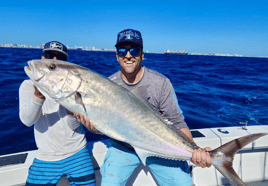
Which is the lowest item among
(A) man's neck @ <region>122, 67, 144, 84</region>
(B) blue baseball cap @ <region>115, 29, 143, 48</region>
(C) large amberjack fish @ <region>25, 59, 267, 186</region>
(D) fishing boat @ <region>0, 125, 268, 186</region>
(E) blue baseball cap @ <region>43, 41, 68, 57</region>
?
(D) fishing boat @ <region>0, 125, 268, 186</region>

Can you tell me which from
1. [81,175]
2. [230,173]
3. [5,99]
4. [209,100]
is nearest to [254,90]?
[209,100]

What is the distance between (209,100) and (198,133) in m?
5.78

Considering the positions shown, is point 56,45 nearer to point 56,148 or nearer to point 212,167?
point 56,148

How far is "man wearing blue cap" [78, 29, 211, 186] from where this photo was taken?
93.7 inches

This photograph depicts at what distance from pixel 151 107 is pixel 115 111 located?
545 mm

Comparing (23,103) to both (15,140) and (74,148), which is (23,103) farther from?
(15,140)

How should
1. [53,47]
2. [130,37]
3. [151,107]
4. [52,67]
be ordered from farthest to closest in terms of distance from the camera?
[130,37] → [53,47] → [151,107] → [52,67]

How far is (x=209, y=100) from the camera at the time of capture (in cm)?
859

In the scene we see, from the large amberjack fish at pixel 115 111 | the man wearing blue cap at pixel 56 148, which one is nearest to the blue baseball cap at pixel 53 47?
the man wearing blue cap at pixel 56 148

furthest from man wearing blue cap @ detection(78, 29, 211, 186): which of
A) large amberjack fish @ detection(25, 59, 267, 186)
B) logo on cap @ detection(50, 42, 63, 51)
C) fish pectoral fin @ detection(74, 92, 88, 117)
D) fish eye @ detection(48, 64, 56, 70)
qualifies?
fish eye @ detection(48, 64, 56, 70)

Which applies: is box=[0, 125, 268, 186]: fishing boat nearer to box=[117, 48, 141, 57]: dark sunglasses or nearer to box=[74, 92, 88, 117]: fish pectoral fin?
box=[74, 92, 88, 117]: fish pectoral fin

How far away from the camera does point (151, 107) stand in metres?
2.32

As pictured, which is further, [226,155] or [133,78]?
[133,78]

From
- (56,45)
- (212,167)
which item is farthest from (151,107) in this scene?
(212,167)
